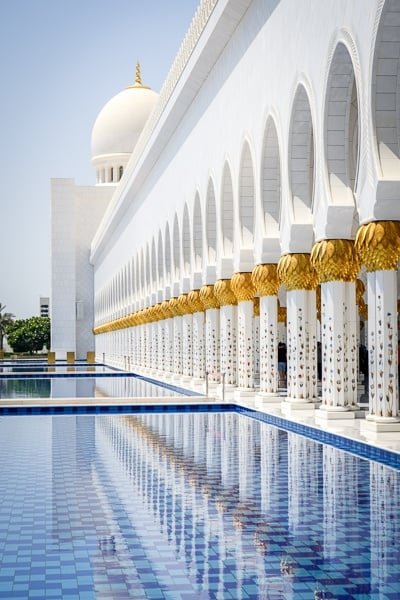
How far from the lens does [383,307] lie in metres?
5.52

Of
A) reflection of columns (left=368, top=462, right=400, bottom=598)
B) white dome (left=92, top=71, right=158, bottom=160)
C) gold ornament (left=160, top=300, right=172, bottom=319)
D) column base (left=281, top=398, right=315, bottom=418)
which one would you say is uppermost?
white dome (left=92, top=71, right=158, bottom=160)

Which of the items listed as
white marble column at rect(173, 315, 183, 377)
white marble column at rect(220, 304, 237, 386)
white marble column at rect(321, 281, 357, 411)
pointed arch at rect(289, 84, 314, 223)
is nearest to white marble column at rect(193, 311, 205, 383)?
white marble column at rect(173, 315, 183, 377)

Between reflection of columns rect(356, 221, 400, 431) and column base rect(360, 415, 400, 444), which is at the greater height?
reflection of columns rect(356, 221, 400, 431)

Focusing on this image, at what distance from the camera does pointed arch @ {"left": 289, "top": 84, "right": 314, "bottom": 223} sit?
7309mm

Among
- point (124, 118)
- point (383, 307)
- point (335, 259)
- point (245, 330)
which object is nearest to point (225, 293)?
point (245, 330)

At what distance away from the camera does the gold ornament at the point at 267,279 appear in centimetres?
822

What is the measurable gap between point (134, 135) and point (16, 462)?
2339 centimetres

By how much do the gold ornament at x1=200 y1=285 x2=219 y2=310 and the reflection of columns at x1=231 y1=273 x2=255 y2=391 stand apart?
1.51m

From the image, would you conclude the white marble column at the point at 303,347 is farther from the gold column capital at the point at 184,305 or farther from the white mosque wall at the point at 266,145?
the gold column capital at the point at 184,305

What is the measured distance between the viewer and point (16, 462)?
16.9 ft

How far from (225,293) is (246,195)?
3.95 ft

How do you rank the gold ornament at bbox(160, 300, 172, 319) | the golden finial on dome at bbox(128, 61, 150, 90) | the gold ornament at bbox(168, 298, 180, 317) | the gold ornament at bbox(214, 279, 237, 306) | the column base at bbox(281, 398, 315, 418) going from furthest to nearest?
the golden finial on dome at bbox(128, 61, 150, 90), the gold ornament at bbox(160, 300, 172, 319), the gold ornament at bbox(168, 298, 180, 317), the gold ornament at bbox(214, 279, 237, 306), the column base at bbox(281, 398, 315, 418)

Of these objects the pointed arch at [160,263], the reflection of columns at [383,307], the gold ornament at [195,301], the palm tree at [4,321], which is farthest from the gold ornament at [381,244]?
the palm tree at [4,321]

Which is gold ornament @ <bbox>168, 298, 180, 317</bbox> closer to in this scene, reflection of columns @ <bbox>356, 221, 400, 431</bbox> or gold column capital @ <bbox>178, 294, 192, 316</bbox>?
gold column capital @ <bbox>178, 294, 192, 316</bbox>
